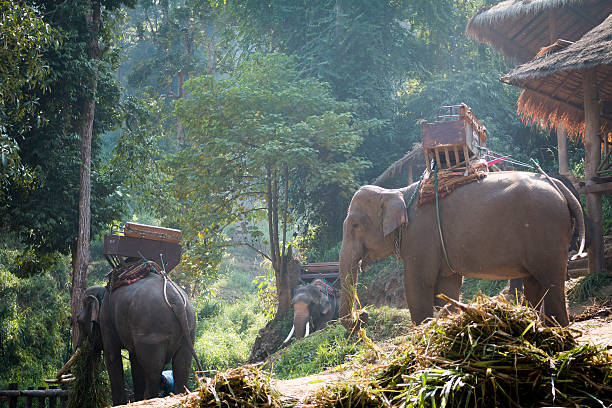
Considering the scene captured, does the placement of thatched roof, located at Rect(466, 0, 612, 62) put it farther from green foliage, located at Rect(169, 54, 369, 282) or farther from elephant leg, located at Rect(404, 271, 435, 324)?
elephant leg, located at Rect(404, 271, 435, 324)

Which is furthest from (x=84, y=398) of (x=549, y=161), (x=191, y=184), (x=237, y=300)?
(x=237, y=300)

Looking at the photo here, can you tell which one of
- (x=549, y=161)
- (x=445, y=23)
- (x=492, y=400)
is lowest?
(x=492, y=400)

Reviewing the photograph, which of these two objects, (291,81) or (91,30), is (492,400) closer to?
(91,30)

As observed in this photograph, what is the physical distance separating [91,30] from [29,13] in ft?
7.41

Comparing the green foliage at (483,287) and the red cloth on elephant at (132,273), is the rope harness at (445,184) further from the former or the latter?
the green foliage at (483,287)

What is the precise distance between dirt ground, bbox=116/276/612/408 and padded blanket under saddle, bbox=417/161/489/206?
1.63 meters

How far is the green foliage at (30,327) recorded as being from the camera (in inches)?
421

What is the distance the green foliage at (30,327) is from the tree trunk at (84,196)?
152 cm

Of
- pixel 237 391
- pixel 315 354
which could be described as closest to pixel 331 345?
pixel 315 354

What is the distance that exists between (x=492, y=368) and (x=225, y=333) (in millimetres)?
19841

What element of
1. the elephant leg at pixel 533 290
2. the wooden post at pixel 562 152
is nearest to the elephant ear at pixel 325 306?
the wooden post at pixel 562 152

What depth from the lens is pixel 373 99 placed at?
58.6 ft

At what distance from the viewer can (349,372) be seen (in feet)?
10.1

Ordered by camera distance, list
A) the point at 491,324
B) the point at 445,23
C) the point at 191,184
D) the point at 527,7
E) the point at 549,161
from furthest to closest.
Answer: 1. the point at 445,23
2. the point at 549,161
3. the point at 191,184
4. the point at 527,7
5. the point at 491,324
